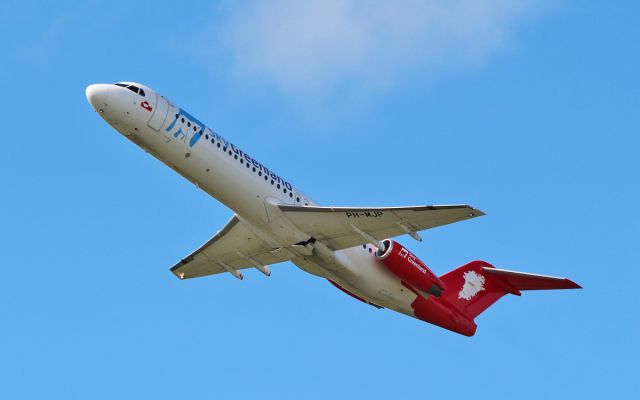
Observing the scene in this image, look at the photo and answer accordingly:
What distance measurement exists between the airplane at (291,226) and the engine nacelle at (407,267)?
1.3 inches

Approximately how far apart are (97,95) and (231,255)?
842 centimetres

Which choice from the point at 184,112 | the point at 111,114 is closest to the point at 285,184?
the point at 184,112

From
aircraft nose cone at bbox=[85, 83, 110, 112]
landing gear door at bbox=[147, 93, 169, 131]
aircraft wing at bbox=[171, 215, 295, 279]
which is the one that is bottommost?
aircraft wing at bbox=[171, 215, 295, 279]

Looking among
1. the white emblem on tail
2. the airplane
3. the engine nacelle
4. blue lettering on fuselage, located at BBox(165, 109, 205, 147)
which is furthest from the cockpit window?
the white emblem on tail

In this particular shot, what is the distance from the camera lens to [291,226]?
3278cm

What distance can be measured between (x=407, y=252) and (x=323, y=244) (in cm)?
335

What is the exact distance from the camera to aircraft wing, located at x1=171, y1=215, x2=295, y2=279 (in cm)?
3506

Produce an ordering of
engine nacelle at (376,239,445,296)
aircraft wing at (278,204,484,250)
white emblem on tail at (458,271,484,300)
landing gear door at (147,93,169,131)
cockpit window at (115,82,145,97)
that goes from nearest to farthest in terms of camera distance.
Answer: aircraft wing at (278,204,484,250) → landing gear door at (147,93,169,131) → cockpit window at (115,82,145,97) → engine nacelle at (376,239,445,296) → white emblem on tail at (458,271,484,300)

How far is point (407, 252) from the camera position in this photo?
3506 cm

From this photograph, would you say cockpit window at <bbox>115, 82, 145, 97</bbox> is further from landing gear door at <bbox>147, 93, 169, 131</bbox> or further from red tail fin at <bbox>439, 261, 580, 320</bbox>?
red tail fin at <bbox>439, 261, 580, 320</bbox>

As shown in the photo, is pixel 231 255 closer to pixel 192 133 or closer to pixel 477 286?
pixel 192 133

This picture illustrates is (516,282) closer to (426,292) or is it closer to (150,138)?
(426,292)

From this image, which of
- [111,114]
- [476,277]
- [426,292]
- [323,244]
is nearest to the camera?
[111,114]

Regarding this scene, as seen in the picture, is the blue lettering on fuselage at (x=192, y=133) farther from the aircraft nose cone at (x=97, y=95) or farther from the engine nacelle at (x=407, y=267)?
the engine nacelle at (x=407, y=267)
